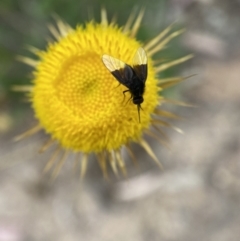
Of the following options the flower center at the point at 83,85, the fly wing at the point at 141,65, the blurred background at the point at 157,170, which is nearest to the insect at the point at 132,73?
the fly wing at the point at 141,65

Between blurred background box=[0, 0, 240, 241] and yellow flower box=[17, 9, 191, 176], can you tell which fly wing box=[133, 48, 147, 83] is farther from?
blurred background box=[0, 0, 240, 241]

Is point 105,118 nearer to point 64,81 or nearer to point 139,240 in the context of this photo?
point 64,81

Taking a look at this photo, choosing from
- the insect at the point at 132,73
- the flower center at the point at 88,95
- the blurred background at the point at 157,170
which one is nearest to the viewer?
the insect at the point at 132,73

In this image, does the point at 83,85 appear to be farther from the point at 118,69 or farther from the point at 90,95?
the point at 118,69

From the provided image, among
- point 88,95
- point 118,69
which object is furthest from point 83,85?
point 118,69

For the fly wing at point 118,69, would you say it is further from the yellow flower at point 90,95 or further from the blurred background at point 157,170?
the blurred background at point 157,170

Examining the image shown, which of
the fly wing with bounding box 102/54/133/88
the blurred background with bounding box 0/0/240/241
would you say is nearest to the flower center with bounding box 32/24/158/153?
the fly wing with bounding box 102/54/133/88
